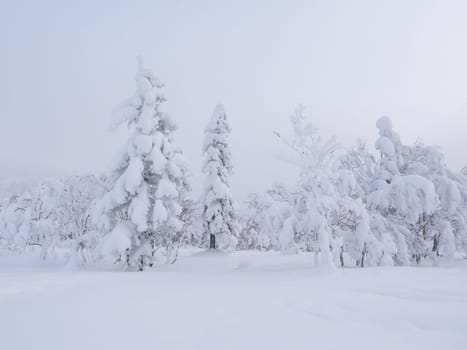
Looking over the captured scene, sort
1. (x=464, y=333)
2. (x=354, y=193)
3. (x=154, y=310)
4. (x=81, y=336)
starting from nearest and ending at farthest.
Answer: (x=81, y=336) → (x=464, y=333) → (x=154, y=310) → (x=354, y=193)

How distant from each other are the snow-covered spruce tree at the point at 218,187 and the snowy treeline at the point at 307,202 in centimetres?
794

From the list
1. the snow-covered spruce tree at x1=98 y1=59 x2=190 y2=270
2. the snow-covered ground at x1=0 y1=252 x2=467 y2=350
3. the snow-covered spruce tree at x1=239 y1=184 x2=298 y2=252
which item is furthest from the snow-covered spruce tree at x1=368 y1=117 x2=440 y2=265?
the snow-covered spruce tree at x1=98 y1=59 x2=190 y2=270

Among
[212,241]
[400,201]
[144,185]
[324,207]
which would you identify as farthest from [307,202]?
[212,241]

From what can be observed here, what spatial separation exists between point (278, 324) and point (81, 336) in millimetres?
2747

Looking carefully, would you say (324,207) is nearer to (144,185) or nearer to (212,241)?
(144,185)

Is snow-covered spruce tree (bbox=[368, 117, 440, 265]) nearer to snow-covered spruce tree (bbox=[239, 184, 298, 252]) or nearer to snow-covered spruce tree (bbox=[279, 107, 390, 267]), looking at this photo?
snow-covered spruce tree (bbox=[279, 107, 390, 267])

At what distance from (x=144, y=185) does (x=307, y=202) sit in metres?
8.46

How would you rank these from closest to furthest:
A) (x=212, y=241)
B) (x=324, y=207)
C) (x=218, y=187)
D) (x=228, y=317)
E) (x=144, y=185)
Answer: (x=228, y=317)
(x=324, y=207)
(x=144, y=185)
(x=218, y=187)
(x=212, y=241)

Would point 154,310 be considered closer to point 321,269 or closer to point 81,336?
point 81,336

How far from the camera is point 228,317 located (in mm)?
5211

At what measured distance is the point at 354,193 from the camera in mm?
17406

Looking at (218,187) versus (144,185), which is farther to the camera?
(218,187)

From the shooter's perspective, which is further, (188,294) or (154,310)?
(188,294)

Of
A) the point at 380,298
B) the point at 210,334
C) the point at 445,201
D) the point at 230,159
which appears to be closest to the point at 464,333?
the point at 380,298
